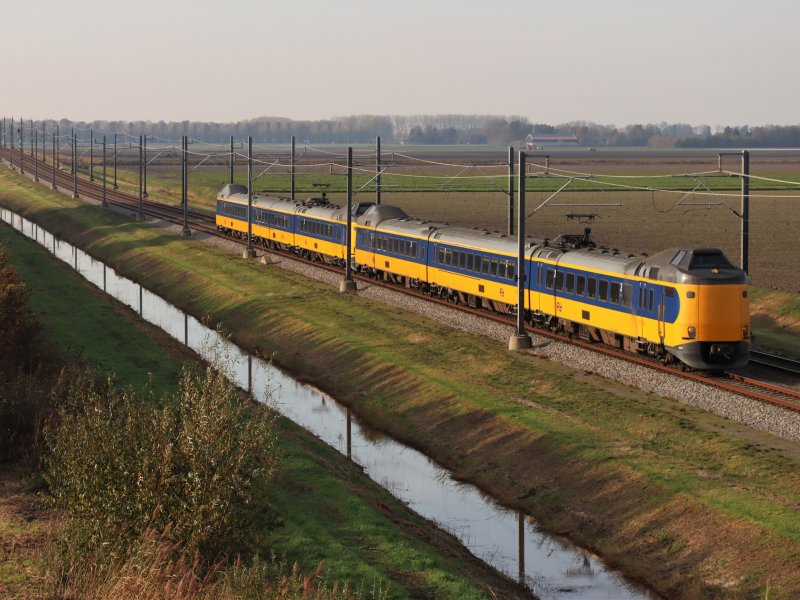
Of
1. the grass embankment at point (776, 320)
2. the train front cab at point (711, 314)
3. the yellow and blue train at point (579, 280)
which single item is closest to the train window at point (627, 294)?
the yellow and blue train at point (579, 280)

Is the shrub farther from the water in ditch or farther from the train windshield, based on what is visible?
the train windshield

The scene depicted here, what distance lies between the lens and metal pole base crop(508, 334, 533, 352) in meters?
41.9

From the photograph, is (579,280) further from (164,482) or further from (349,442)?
(164,482)

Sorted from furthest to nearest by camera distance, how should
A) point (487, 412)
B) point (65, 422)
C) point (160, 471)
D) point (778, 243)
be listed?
point (778, 243)
point (487, 412)
point (65, 422)
point (160, 471)

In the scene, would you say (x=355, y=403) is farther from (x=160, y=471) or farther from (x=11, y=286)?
(x=160, y=471)

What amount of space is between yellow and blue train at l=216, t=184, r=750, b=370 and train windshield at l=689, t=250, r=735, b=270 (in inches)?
1.2

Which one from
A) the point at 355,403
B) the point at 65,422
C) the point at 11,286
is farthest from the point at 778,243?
the point at 65,422

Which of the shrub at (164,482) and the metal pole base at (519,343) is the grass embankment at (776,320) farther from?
the shrub at (164,482)

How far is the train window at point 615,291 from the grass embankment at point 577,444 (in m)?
3.08

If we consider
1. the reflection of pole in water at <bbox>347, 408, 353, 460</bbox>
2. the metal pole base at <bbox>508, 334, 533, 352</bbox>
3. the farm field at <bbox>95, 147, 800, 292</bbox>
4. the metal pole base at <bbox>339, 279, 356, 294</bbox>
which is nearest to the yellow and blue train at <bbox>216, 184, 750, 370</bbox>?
the metal pole base at <bbox>508, 334, 533, 352</bbox>

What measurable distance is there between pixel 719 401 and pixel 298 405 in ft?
46.1

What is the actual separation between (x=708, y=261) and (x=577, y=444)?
30.5 ft

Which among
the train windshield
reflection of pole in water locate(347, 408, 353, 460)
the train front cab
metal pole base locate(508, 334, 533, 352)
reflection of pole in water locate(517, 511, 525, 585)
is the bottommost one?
reflection of pole in water locate(517, 511, 525, 585)

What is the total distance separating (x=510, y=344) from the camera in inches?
1654
